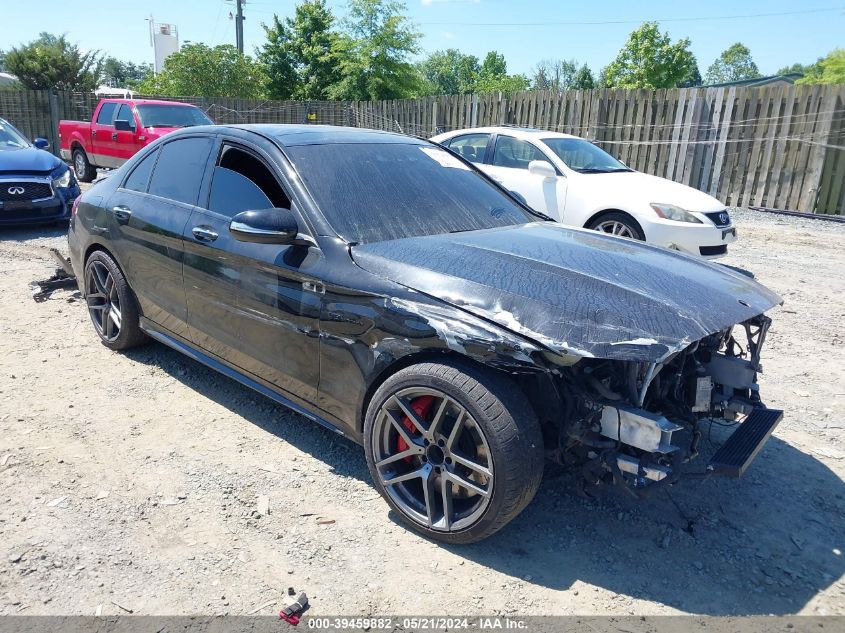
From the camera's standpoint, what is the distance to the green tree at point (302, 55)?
3434 cm

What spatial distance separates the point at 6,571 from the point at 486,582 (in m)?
1.98

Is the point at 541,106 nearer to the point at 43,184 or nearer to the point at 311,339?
the point at 43,184

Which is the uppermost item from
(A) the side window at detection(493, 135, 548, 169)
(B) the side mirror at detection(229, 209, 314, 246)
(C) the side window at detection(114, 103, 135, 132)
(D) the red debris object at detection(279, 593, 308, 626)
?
(C) the side window at detection(114, 103, 135, 132)

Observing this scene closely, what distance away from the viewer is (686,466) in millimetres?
2719

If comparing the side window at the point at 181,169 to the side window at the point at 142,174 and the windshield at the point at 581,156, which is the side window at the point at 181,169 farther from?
the windshield at the point at 581,156

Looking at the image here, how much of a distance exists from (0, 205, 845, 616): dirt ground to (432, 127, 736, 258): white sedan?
3176mm

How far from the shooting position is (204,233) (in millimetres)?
3736

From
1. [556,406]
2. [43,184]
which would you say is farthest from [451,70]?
[556,406]

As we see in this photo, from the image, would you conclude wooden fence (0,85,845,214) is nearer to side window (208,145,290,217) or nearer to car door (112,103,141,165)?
car door (112,103,141,165)

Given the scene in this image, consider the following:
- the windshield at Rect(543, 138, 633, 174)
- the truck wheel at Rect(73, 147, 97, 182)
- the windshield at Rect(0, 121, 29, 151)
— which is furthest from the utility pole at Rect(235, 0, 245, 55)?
the windshield at Rect(543, 138, 633, 174)

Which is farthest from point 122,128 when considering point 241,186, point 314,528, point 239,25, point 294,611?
point 239,25

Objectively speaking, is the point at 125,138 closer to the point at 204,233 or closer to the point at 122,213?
the point at 122,213

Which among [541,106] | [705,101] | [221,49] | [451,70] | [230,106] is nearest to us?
[705,101]

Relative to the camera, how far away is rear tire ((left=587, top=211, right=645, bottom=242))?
7.43 metres
